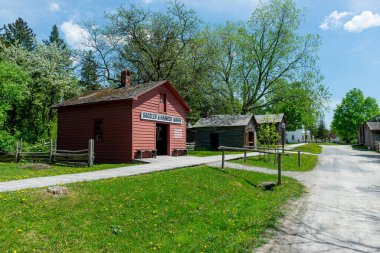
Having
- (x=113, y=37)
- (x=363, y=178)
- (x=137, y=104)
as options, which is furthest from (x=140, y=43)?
(x=363, y=178)

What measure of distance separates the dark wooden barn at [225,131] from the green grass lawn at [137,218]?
24.4m

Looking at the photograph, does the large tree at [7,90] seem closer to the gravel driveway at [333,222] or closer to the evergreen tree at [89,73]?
the evergreen tree at [89,73]

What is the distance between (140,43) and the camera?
3108 cm

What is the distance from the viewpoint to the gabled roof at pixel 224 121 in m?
35.3

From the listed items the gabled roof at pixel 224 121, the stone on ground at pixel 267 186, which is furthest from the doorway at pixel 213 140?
the stone on ground at pixel 267 186

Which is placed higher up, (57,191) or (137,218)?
(57,191)

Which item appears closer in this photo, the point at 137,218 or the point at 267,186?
the point at 137,218

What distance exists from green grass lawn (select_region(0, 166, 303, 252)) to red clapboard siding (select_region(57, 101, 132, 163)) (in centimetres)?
917

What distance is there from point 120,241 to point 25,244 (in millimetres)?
1650

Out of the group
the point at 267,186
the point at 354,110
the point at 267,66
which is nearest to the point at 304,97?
the point at 267,66

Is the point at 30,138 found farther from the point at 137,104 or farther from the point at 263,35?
the point at 263,35

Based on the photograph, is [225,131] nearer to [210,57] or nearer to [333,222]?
[210,57]

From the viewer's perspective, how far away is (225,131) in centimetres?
3625

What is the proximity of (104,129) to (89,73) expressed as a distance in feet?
53.8
